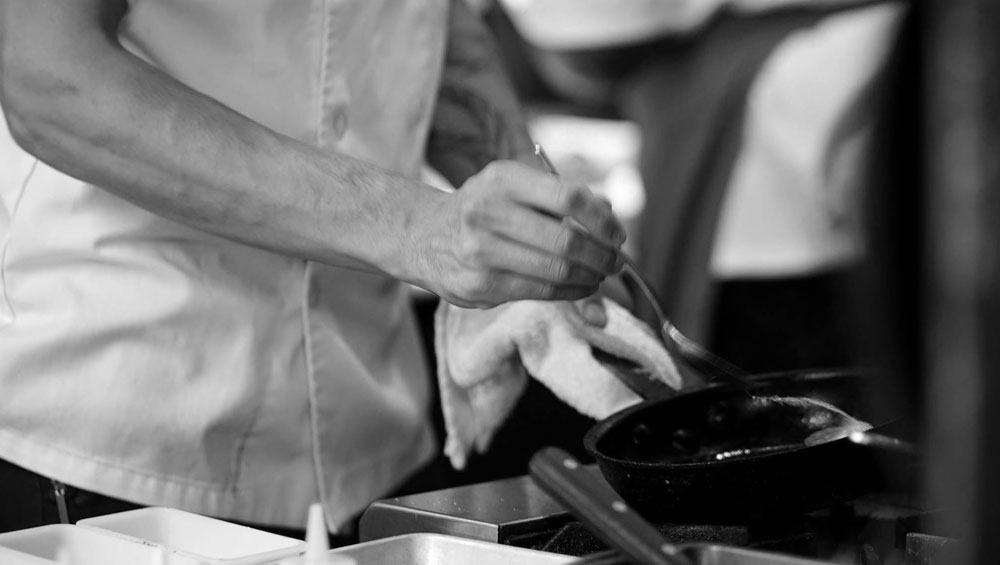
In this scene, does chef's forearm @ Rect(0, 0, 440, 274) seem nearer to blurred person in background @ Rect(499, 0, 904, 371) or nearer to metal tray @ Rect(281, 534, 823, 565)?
metal tray @ Rect(281, 534, 823, 565)

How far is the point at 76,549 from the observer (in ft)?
2.75

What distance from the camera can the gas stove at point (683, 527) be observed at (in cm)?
93

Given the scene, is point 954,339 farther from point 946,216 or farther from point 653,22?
point 653,22

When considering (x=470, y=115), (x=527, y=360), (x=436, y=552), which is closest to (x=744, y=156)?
(x=470, y=115)

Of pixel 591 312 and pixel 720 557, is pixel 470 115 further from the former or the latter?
pixel 720 557

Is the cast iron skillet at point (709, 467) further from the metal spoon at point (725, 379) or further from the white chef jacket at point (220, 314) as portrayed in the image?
the white chef jacket at point (220, 314)

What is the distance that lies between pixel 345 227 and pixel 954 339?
702mm

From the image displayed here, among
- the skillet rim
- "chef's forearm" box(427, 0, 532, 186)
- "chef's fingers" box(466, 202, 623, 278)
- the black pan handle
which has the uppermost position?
"chef's forearm" box(427, 0, 532, 186)

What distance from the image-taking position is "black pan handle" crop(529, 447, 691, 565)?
0.67m

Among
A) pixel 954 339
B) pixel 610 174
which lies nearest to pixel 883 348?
pixel 954 339

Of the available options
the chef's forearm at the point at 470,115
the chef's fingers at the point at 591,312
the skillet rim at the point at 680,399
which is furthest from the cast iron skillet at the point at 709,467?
the chef's forearm at the point at 470,115

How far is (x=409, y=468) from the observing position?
4.54 ft

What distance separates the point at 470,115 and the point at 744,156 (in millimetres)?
1154

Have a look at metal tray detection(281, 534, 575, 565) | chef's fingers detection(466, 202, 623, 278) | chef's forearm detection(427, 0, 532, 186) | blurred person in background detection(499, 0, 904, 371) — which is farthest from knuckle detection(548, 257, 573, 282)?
blurred person in background detection(499, 0, 904, 371)
